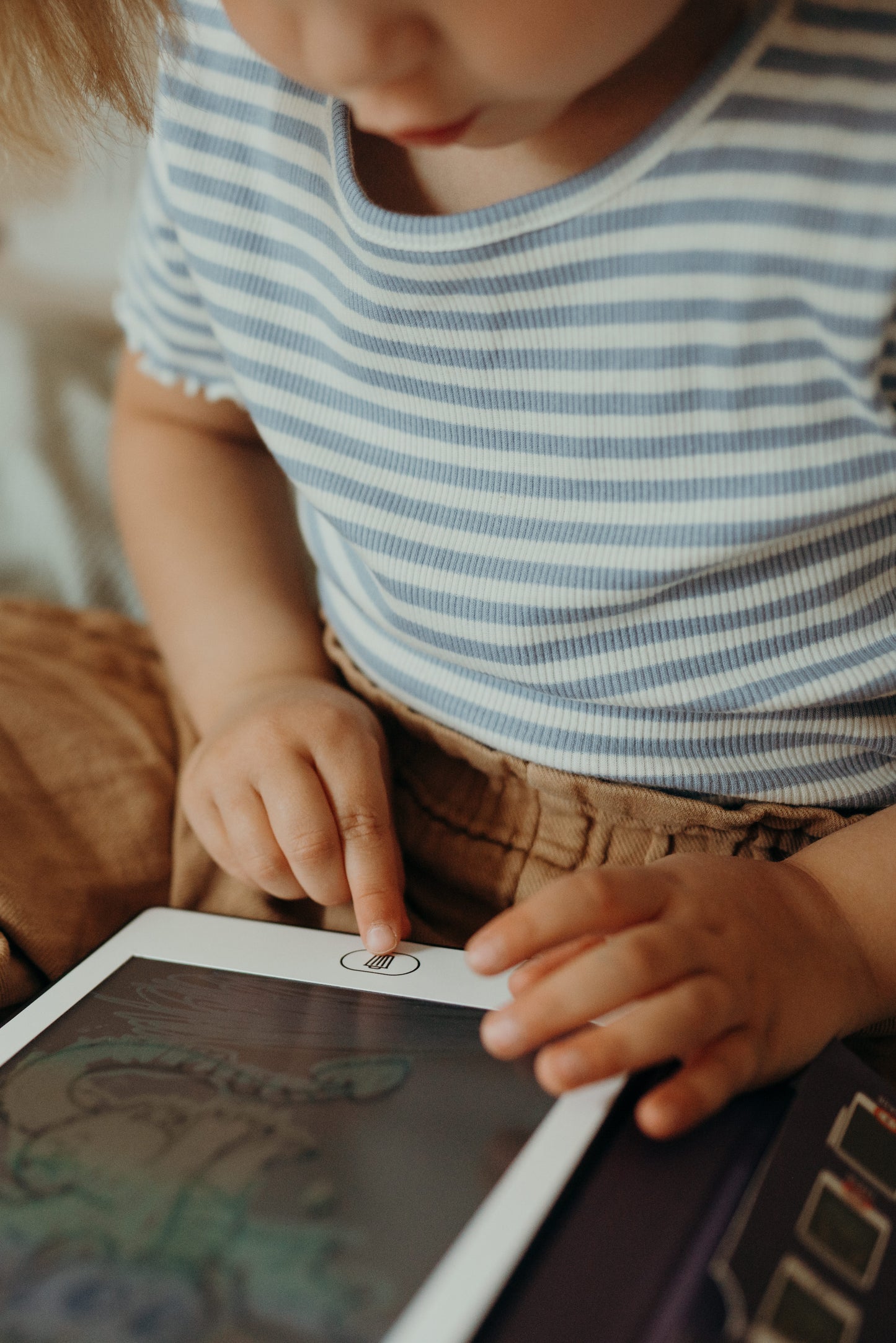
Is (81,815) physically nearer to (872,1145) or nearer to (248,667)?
(248,667)

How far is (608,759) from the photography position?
404mm

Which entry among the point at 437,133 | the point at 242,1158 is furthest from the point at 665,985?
the point at 437,133

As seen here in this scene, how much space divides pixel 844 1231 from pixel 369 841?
197 millimetres

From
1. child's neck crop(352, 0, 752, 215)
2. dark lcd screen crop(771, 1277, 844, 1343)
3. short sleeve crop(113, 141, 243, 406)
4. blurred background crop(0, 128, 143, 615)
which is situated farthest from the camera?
blurred background crop(0, 128, 143, 615)

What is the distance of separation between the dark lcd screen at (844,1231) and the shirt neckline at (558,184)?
0.28 meters

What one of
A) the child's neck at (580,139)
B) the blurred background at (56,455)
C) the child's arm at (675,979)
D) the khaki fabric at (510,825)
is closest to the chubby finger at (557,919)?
the child's arm at (675,979)

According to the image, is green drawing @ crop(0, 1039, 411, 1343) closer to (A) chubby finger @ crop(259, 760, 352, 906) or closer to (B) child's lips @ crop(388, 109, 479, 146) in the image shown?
(A) chubby finger @ crop(259, 760, 352, 906)

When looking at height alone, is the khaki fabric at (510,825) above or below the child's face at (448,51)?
below

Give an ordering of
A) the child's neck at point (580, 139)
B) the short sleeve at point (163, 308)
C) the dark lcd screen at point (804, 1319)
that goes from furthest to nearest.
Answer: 1. the short sleeve at point (163, 308)
2. the child's neck at point (580, 139)
3. the dark lcd screen at point (804, 1319)

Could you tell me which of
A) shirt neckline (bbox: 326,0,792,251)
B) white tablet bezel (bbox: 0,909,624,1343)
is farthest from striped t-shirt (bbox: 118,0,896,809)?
white tablet bezel (bbox: 0,909,624,1343)

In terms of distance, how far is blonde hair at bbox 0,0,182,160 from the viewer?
1.24 ft

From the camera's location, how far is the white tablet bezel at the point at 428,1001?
0.23 m

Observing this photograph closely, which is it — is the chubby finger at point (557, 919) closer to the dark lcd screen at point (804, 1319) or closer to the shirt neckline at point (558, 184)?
the dark lcd screen at point (804, 1319)

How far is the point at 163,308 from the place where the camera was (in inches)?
20.6
